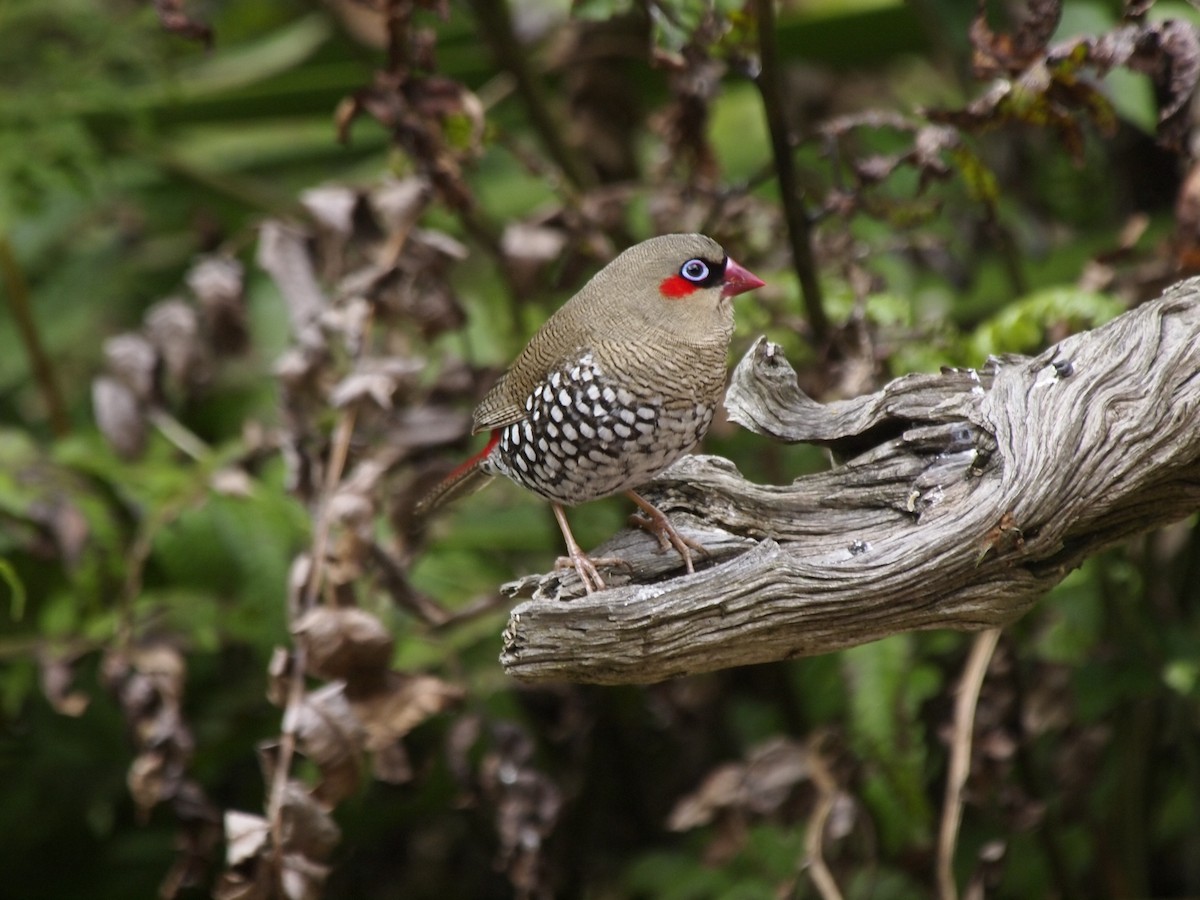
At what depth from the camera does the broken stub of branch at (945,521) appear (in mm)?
2045

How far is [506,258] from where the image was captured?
3.22 metres

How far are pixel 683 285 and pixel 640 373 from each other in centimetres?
17

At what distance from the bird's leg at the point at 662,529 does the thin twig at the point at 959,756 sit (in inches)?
38.0

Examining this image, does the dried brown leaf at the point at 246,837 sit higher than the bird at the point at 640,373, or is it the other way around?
the bird at the point at 640,373

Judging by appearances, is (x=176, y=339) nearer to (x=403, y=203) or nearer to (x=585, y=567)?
(x=403, y=203)

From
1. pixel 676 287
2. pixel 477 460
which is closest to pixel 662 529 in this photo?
pixel 676 287

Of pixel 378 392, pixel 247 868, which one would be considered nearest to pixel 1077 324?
pixel 378 392

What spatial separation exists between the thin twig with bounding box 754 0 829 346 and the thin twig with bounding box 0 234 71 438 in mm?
2612

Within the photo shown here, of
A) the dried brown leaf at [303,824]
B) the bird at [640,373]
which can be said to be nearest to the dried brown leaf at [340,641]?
the dried brown leaf at [303,824]

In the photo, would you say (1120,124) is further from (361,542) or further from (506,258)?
(361,542)

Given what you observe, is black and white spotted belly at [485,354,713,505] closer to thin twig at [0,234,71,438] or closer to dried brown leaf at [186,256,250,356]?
dried brown leaf at [186,256,250,356]

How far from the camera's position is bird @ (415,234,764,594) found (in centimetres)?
223

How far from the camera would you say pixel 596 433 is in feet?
7.40

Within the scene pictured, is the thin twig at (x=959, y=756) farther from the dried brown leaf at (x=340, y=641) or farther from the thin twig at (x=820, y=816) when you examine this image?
the dried brown leaf at (x=340, y=641)
